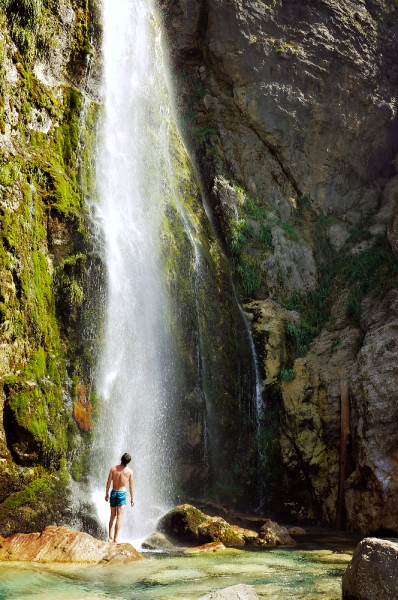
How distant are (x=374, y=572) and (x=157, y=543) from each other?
20.0ft

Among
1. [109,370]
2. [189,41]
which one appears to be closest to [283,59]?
[189,41]

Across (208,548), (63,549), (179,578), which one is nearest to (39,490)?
(63,549)

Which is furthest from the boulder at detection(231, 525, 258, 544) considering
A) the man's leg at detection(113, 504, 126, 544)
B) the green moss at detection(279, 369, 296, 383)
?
the green moss at detection(279, 369, 296, 383)

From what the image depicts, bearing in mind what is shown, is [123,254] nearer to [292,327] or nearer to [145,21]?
[292,327]

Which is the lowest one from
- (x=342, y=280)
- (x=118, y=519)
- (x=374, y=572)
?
(x=374, y=572)

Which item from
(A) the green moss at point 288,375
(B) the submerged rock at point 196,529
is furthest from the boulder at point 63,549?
(A) the green moss at point 288,375

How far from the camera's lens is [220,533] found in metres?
11.4

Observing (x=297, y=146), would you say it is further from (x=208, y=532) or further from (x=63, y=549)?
(x=63, y=549)

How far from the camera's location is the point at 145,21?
2017 centimetres

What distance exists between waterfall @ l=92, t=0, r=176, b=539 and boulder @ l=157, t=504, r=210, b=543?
65 cm

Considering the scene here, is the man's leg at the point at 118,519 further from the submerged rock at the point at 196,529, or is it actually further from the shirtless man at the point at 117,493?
the submerged rock at the point at 196,529

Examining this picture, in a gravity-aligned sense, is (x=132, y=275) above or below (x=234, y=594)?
above

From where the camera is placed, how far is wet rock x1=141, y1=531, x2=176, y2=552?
1071 cm

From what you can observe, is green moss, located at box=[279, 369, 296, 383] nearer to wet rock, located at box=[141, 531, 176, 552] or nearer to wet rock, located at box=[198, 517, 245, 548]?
wet rock, located at box=[198, 517, 245, 548]
